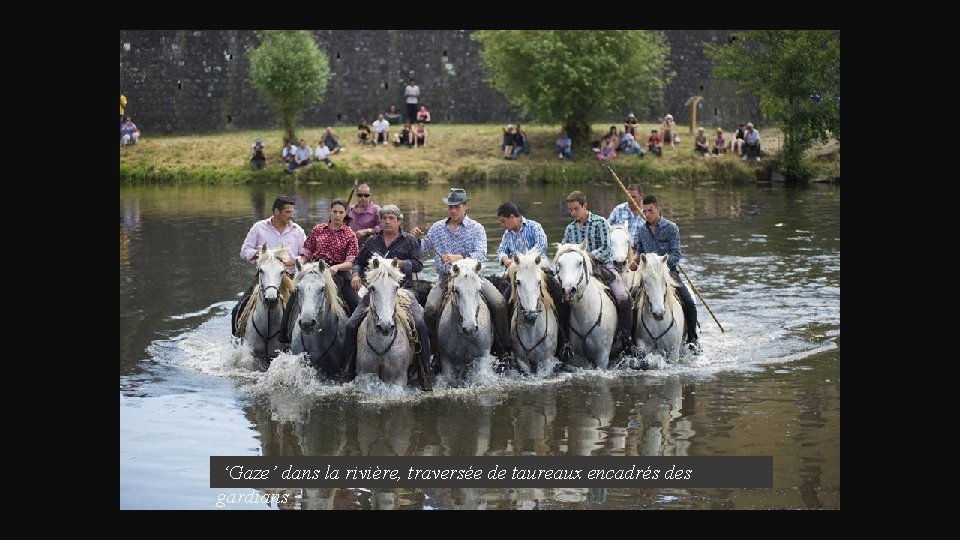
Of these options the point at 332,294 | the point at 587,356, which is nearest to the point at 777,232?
the point at 587,356

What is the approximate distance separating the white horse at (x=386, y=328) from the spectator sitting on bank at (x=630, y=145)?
31.8m

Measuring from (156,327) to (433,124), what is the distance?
3544 centimetres

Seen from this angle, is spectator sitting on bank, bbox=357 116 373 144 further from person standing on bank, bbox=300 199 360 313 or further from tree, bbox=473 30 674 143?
person standing on bank, bbox=300 199 360 313

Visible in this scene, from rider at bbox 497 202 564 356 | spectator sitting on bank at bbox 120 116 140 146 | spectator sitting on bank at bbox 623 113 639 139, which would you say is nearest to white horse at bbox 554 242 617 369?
rider at bbox 497 202 564 356

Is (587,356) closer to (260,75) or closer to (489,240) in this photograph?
(489,240)

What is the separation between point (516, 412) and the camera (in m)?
13.0

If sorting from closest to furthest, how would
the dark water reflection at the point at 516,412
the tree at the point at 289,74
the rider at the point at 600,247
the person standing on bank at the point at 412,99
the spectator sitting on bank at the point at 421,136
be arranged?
1. the dark water reflection at the point at 516,412
2. the rider at the point at 600,247
3. the spectator sitting on bank at the point at 421,136
4. the tree at the point at 289,74
5. the person standing on bank at the point at 412,99

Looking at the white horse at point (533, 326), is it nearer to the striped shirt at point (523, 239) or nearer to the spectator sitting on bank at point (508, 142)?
the striped shirt at point (523, 239)

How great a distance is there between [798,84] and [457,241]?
30.9m

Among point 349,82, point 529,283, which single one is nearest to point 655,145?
point 349,82

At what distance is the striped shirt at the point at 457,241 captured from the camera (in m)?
14.3

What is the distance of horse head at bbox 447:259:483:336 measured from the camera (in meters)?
12.9

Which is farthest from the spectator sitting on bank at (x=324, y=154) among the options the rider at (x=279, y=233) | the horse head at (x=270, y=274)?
the horse head at (x=270, y=274)

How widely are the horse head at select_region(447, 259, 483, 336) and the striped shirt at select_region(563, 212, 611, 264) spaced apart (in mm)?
2131
